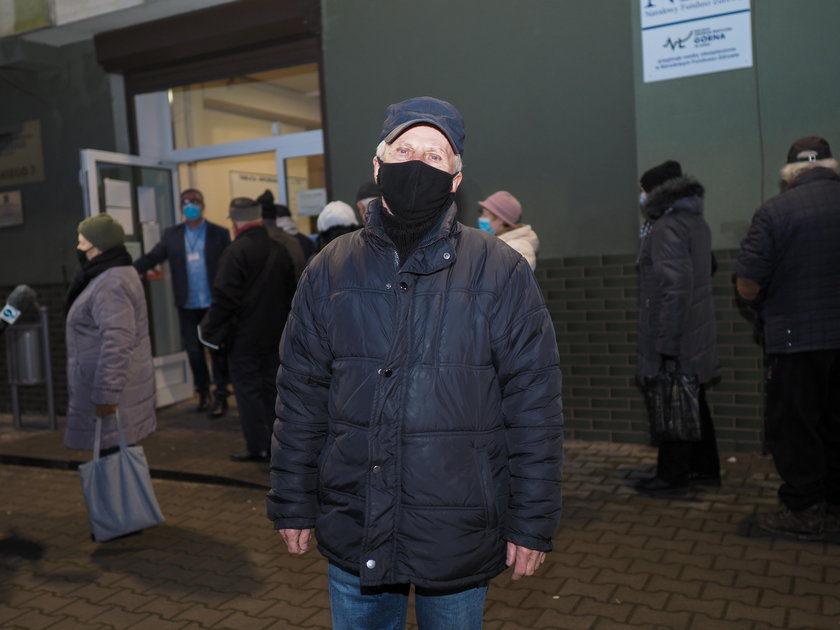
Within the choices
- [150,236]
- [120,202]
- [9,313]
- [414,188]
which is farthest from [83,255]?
[150,236]

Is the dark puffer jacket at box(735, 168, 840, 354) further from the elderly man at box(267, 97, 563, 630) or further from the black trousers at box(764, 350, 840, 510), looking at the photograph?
the elderly man at box(267, 97, 563, 630)

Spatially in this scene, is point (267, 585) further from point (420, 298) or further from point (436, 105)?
point (436, 105)

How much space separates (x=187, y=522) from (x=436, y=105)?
3.97m

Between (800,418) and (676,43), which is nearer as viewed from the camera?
(800,418)

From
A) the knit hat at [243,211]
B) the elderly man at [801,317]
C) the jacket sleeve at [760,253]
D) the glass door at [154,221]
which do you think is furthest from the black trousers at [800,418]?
the glass door at [154,221]

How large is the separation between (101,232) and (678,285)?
3348mm

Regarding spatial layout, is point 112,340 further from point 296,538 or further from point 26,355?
point 26,355

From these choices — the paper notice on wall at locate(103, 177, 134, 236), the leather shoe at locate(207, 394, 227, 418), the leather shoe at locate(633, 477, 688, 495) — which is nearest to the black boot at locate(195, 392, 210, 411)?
the leather shoe at locate(207, 394, 227, 418)

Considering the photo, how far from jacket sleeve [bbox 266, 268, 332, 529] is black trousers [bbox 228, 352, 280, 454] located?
3.89m

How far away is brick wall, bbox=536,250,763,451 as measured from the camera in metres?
6.23

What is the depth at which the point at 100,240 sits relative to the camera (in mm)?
4781

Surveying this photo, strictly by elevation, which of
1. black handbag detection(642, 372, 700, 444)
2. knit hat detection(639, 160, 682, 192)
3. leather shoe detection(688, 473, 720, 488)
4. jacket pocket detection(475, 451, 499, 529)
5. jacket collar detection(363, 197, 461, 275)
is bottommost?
leather shoe detection(688, 473, 720, 488)

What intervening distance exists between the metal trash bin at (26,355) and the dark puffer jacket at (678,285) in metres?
5.86

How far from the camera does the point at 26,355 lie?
813 centimetres
